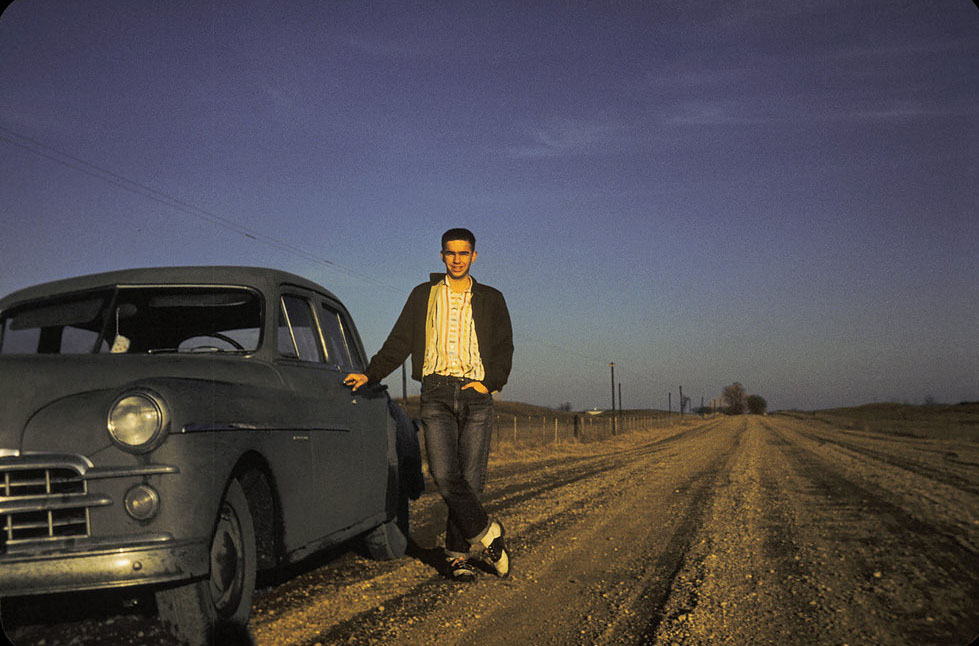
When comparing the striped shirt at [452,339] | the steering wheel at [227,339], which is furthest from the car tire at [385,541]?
the steering wheel at [227,339]

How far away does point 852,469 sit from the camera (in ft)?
49.9

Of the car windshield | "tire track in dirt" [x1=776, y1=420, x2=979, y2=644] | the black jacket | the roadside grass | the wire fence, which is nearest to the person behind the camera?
"tire track in dirt" [x1=776, y1=420, x2=979, y2=644]

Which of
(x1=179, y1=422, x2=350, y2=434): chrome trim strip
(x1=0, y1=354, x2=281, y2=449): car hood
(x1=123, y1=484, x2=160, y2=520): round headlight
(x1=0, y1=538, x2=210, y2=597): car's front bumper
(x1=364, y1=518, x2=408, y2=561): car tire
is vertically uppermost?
(x1=0, y1=354, x2=281, y2=449): car hood

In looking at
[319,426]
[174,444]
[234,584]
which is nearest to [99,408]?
[174,444]

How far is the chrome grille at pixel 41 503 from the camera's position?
2.80 meters

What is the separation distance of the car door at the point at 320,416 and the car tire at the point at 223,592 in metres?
0.57

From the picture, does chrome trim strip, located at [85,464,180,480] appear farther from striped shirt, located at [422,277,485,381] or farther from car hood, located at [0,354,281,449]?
striped shirt, located at [422,277,485,381]

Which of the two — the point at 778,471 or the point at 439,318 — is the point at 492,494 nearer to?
the point at 439,318

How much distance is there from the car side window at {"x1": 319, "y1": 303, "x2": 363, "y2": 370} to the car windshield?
735 mm

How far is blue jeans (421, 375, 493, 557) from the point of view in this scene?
15.4ft

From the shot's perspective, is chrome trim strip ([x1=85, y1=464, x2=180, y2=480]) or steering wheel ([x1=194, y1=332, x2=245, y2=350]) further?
steering wheel ([x1=194, y1=332, x2=245, y2=350])

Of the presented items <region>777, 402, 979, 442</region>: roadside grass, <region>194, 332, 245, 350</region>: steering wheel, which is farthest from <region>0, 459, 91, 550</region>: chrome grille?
<region>777, 402, 979, 442</region>: roadside grass

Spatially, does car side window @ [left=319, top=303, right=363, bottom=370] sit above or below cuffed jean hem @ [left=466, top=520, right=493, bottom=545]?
above

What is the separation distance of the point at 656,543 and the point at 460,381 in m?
2.61
